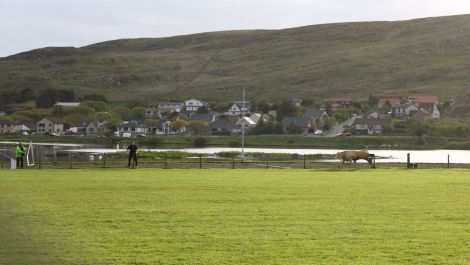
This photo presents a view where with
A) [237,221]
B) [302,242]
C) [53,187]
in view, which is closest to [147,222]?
[237,221]

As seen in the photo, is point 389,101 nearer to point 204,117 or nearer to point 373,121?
point 373,121

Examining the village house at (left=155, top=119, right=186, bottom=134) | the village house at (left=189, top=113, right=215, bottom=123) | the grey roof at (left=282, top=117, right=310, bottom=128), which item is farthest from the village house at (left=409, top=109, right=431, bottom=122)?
the village house at (left=155, top=119, right=186, bottom=134)

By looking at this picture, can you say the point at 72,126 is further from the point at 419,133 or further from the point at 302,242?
the point at 302,242

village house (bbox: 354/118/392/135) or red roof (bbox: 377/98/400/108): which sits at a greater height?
red roof (bbox: 377/98/400/108)

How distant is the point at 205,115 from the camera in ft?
619

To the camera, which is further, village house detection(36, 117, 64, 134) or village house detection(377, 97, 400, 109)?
village house detection(377, 97, 400, 109)

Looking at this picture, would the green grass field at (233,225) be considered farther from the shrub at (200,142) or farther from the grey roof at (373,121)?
the grey roof at (373,121)

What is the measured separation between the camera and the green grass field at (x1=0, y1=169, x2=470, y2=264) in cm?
1339

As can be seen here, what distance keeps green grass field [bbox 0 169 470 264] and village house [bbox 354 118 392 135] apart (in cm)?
12136

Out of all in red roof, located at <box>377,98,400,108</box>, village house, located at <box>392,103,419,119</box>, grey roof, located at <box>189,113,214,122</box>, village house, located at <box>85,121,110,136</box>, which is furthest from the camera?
red roof, located at <box>377,98,400,108</box>

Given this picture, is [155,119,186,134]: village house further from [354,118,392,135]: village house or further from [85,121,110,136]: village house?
[354,118,392,135]: village house

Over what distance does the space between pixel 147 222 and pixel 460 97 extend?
611 ft

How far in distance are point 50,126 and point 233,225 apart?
15997 cm

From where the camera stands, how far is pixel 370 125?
493 feet
